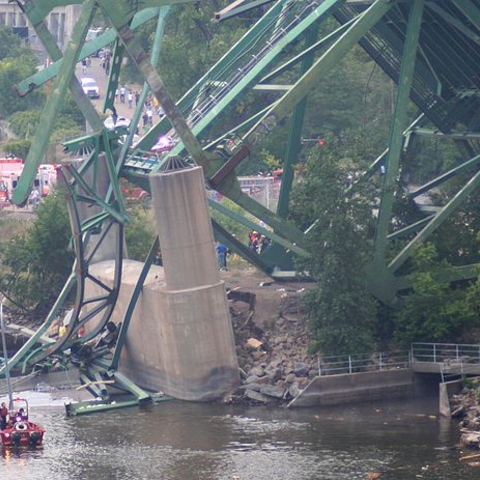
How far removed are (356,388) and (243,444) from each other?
701 cm

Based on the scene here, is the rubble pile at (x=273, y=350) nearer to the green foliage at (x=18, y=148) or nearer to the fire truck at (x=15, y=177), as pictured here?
the fire truck at (x=15, y=177)

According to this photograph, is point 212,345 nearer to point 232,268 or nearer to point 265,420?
point 265,420

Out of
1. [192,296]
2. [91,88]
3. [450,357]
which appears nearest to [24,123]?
[91,88]

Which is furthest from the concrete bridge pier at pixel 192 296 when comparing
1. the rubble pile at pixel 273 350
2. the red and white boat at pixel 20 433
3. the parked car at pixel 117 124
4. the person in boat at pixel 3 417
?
the parked car at pixel 117 124

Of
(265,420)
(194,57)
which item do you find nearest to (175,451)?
(265,420)

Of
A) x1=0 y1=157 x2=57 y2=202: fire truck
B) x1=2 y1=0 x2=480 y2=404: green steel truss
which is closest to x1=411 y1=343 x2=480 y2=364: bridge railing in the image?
x1=2 y1=0 x2=480 y2=404: green steel truss

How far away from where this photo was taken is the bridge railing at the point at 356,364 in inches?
2805

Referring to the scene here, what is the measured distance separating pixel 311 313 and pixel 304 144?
4199 cm

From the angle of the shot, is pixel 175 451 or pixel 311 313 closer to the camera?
pixel 175 451

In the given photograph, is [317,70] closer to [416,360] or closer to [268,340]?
[268,340]

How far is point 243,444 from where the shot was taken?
65.1m

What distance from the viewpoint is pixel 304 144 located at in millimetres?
113750

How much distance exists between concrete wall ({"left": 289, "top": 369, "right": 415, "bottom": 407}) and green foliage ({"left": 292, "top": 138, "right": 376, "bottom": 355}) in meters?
1.12

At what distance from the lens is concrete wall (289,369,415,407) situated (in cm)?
7038
